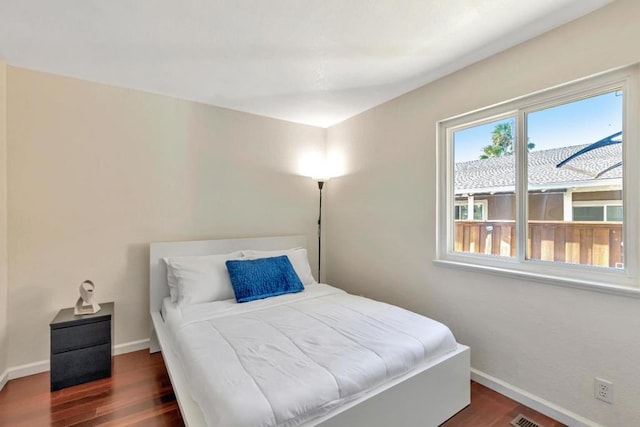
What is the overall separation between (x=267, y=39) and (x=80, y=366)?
265cm

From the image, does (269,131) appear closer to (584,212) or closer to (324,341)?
(324,341)

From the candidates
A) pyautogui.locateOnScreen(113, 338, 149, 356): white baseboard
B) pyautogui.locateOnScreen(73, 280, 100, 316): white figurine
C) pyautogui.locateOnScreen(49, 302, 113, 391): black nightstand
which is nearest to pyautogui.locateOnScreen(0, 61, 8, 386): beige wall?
pyautogui.locateOnScreen(49, 302, 113, 391): black nightstand

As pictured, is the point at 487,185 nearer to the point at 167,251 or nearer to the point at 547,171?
the point at 547,171

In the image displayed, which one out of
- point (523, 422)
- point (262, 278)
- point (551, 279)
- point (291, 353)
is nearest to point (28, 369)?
point (262, 278)

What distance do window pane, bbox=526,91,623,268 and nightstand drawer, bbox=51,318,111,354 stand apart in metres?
3.11

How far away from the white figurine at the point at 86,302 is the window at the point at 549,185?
2.77m

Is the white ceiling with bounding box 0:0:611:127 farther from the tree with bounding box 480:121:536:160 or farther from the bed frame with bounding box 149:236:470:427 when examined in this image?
the bed frame with bounding box 149:236:470:427

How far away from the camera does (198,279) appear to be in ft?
8.03

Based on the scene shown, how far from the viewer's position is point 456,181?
246 cm

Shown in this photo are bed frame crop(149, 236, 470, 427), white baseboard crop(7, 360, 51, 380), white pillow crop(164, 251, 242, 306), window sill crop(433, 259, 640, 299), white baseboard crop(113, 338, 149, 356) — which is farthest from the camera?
white baseboard crop(113, 338, 149, 356)

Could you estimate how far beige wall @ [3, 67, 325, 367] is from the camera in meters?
2.25

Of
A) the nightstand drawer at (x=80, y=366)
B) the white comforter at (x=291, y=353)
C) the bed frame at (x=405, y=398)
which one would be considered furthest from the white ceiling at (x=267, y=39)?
the nightstand drawer at (x=80, y=366)

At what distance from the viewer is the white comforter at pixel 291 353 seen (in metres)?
1.21

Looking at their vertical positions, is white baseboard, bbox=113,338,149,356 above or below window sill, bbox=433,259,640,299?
below
